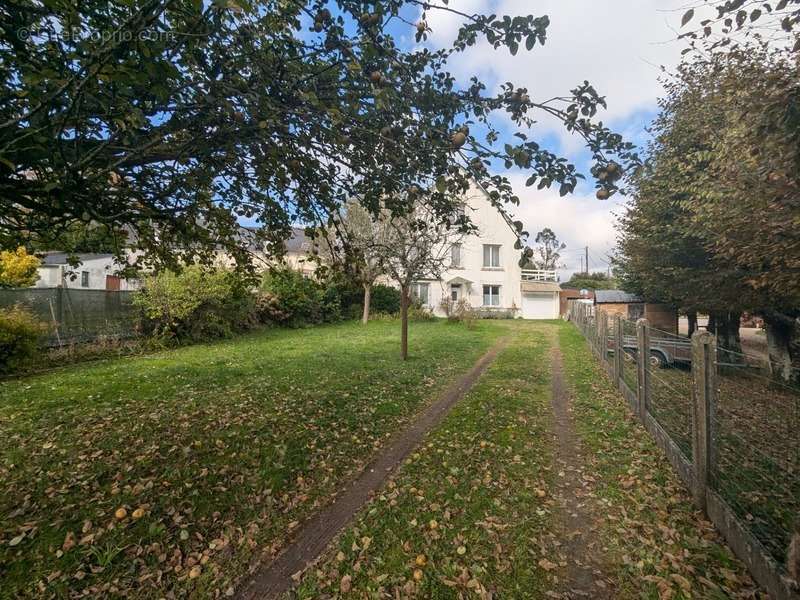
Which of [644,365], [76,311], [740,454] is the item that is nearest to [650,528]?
[740,454]

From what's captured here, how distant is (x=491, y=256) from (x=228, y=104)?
28904mm

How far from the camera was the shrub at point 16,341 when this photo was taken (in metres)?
7.94

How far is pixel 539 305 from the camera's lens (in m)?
30.2

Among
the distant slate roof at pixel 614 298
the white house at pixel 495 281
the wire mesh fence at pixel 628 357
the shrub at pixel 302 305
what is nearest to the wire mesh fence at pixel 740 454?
the wire mesh fence at pixel 628 357

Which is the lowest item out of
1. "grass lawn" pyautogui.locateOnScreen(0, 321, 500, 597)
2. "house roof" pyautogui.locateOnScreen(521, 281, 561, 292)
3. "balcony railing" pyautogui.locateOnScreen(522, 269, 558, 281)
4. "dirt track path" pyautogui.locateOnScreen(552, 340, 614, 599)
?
"dirt track path" pyautogui.locateOnScreen(552, 340, 614, 599)

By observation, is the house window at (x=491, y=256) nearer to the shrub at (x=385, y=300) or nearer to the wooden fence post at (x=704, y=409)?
the shrub at (x=385, y=300)

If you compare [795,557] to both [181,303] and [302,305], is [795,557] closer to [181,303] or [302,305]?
[181,303]

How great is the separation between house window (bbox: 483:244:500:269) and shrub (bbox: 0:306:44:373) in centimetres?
2604

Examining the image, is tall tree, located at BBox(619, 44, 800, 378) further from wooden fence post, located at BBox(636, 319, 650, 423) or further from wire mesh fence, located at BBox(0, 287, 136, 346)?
wire mesh fence, located at BBox(0, 287, 136, 346)

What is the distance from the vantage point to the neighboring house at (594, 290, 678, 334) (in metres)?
20.2

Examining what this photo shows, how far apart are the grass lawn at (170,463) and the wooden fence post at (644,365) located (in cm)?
315

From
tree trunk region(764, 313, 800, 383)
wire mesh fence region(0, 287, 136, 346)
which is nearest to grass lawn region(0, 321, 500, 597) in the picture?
wire mesh fence region(0, 287, 136, 346)

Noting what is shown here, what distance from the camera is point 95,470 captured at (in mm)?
3814

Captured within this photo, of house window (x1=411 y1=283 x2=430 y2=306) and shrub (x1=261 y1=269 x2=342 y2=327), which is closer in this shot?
shrub (x1=261 y1=269 x2=342 y2=327)
